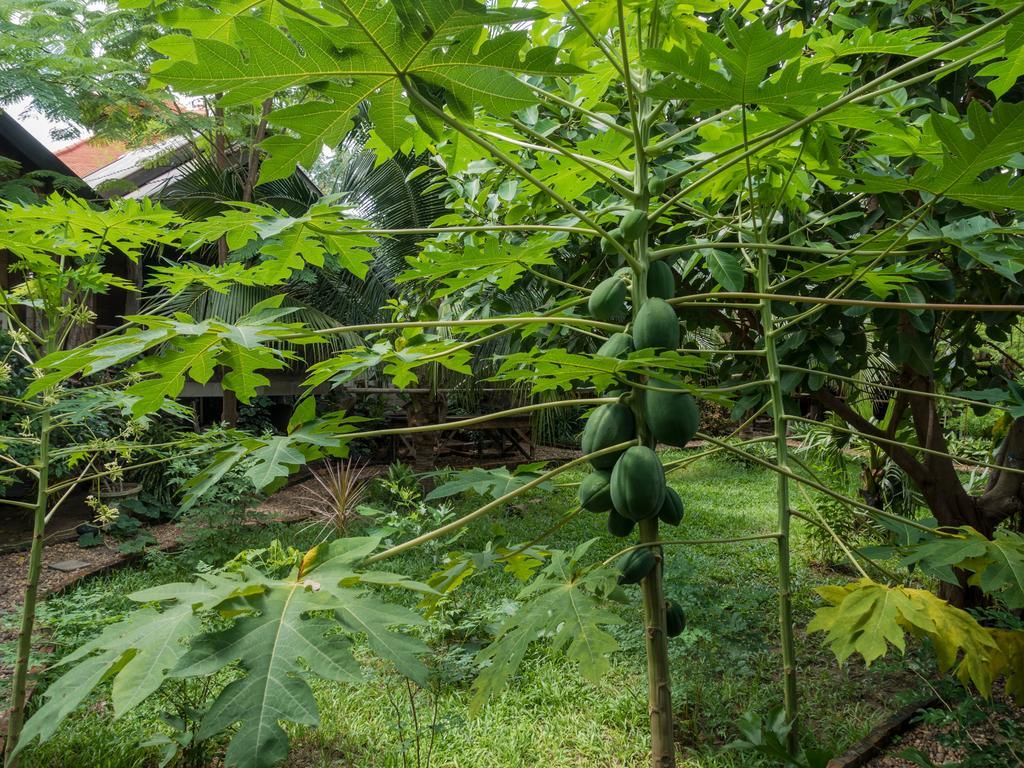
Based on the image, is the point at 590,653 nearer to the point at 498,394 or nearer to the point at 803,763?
the point at 803,763

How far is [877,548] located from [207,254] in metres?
8.55

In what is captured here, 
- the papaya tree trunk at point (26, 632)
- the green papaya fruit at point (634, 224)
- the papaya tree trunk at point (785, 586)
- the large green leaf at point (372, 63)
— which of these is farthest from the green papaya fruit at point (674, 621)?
the papaya tree trunk at point (26, 632)

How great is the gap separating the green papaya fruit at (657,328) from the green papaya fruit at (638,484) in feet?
0.59

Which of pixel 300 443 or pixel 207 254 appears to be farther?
pixel 207 254

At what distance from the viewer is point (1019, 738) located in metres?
2.38

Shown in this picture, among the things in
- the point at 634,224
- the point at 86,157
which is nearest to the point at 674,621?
the point at 634,224

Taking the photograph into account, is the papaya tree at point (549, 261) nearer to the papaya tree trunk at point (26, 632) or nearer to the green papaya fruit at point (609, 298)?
the green papaya fruit at point (609, 298)

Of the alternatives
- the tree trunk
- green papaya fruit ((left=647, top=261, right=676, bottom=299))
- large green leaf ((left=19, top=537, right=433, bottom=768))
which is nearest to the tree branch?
the tree trunk

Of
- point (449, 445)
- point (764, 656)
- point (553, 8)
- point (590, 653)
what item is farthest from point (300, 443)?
point (449, 445)

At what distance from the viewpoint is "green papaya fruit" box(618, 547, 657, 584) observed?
110 cm

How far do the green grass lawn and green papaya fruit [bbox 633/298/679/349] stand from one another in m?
1.57

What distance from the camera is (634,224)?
43.3 inches

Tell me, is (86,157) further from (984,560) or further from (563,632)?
(984,560)

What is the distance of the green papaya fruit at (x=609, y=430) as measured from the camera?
3.88 ft
